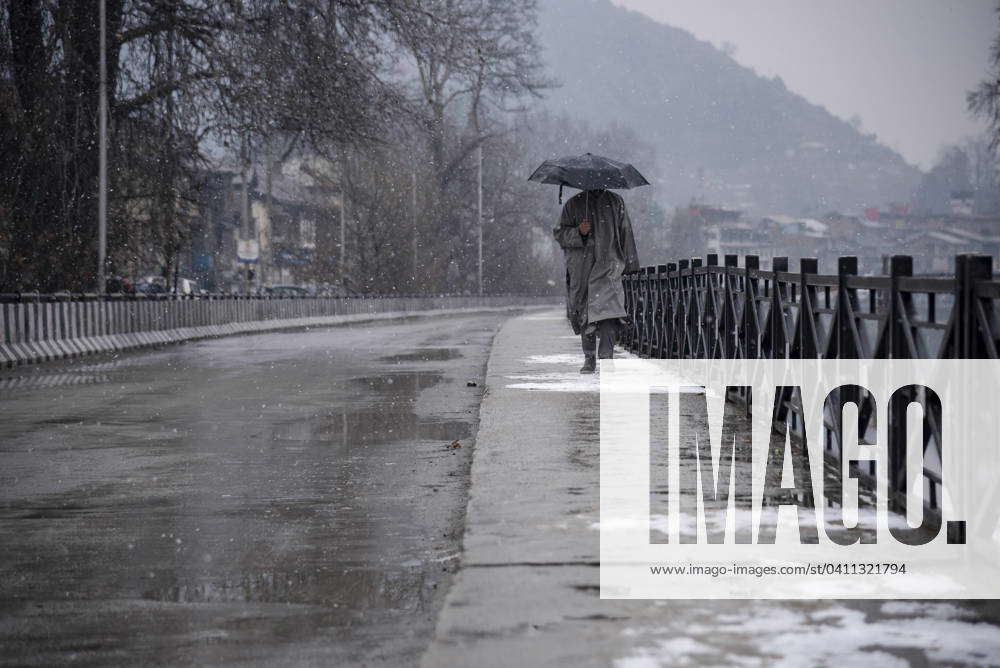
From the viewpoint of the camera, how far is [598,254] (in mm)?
15078

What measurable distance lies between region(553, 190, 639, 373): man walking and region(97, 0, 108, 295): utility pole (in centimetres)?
1478

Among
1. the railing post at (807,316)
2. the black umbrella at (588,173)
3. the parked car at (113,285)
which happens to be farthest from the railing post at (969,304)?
the parked car at (113,285)

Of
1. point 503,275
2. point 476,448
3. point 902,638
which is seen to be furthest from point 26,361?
point 503,275

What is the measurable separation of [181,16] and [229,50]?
1.15 metres

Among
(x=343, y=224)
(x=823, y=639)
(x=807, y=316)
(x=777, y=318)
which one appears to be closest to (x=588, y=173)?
(x=777, y=318)

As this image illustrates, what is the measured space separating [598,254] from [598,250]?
0.13 ft

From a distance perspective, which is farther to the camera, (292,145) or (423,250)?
(423,250)

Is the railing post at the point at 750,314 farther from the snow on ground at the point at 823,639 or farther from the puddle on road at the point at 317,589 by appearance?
the snow on ground at the point at 823,639

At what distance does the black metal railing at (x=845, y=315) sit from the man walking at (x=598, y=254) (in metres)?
0.73

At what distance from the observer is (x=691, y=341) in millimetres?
14945

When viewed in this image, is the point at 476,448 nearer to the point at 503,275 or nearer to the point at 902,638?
the point at 902,638

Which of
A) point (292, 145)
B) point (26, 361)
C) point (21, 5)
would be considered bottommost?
point (26, 361)

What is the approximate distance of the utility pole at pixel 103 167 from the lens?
27.7 metres

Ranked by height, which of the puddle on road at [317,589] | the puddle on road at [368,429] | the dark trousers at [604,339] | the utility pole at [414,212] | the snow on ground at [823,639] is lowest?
the puddle on road at [317,589]
